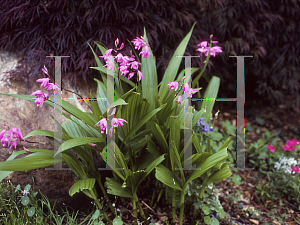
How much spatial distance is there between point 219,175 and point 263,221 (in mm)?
779

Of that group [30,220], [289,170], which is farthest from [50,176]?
[289,170]

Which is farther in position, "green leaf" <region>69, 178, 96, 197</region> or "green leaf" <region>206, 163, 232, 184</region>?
"green leaf" <region>206, 163, 232, 184</region>

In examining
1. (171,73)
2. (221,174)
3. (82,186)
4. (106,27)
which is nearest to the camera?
(82,186)

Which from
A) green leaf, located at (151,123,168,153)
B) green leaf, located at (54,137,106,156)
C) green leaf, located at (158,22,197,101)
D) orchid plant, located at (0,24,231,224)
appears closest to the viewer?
green leaf, located at (54,137,106,156)

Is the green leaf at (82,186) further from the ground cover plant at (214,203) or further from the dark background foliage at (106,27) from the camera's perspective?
the dark background foliage at (106,27)

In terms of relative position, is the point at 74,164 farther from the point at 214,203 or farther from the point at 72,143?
the point at 214,203

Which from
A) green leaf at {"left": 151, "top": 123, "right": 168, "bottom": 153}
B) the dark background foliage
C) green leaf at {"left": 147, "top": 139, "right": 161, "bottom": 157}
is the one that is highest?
the dark background foliage

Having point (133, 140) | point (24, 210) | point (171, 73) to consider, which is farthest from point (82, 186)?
point (171, 73)

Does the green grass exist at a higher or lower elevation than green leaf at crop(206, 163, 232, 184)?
lower

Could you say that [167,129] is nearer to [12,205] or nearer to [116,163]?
[116,163]

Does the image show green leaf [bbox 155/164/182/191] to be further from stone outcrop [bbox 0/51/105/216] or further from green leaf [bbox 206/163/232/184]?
stone outcrop [bbox 0/51/105/216]

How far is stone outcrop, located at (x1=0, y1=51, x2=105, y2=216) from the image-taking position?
1792 mm

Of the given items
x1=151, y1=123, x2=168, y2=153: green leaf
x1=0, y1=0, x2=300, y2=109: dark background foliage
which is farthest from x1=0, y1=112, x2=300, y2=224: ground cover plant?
x1=0, y1=0, x2=300, y2=109: dark background foliage

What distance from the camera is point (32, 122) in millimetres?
1919
